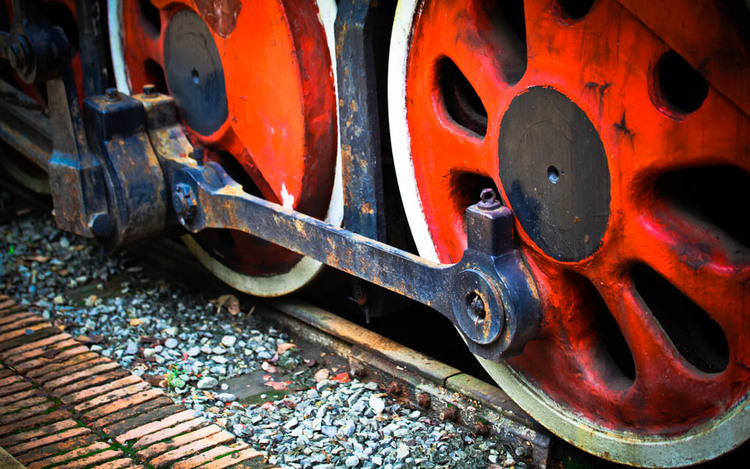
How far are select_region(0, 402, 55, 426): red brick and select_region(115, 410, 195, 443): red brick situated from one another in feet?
1.24

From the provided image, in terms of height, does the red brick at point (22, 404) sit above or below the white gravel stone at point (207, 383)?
above

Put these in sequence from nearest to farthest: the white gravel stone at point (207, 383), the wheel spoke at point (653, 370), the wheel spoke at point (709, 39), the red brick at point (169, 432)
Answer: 1. the wheel spoke at point (709, 39)
2. the wheel spoke at point (653, 370)
3. the red brick at point (169, 432)
4. the white gravel stone at point (207, 383)

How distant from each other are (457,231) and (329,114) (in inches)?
28.3

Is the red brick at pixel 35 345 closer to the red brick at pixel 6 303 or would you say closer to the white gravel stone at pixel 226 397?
the red brick at pixel 6 303

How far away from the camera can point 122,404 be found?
3043 millimetres

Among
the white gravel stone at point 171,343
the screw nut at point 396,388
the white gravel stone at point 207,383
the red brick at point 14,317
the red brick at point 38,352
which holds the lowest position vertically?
the white gravel stone at point 207,383

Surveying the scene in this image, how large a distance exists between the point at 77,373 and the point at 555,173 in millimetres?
2037

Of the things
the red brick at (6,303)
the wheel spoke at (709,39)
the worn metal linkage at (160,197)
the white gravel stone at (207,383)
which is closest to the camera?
the wheel spoke at (709,39)

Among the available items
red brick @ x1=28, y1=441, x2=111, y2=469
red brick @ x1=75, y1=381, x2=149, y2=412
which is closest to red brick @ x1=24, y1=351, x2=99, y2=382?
red brick @ x1=75, y1=381, x2=149, y2=412

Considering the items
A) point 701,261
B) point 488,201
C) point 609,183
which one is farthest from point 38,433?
point 701,261

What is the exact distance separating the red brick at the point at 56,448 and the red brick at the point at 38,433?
0.08 meters

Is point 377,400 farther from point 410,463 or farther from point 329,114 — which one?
point 329,114

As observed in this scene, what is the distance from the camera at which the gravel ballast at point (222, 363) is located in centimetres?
277

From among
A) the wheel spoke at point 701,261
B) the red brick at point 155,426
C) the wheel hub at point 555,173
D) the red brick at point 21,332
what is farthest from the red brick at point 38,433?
the wheel spoke at point 701,261
